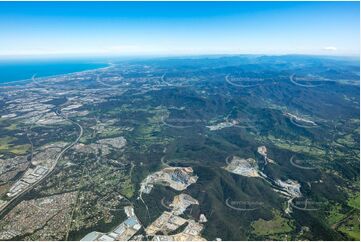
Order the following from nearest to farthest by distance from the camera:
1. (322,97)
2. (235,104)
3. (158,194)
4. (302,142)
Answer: (158,194), (302,142), (235,104), (322,97)

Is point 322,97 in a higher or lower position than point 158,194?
lower

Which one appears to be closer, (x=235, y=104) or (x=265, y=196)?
(x=265, y=196)

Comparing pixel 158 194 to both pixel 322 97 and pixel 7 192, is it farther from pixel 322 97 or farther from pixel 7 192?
pixel 322 97

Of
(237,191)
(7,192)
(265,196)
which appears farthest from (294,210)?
(7,192)

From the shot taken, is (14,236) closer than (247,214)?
Yes

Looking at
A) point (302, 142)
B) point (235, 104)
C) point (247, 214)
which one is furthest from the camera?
point (235, 104)

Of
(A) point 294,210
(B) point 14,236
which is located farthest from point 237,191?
(B) point 14,236

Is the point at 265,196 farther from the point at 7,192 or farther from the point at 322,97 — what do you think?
the point at 322,97
